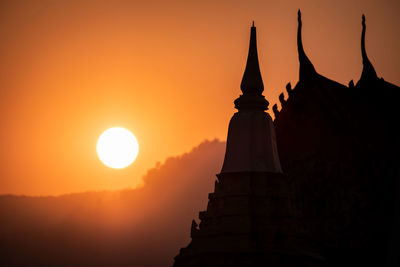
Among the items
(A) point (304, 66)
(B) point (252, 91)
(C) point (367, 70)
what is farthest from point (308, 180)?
(C) point (367, 70)

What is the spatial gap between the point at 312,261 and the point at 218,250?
13.1ft

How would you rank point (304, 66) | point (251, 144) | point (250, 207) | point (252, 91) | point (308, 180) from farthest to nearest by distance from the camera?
point (304, 66), point (308, 180), point (252, 91), point (251, 144), point (250, 207)

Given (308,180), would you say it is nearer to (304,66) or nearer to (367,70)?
(304,66)

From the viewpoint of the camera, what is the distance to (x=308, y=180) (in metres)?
38.7

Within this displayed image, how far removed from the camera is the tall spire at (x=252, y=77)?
35.4 m

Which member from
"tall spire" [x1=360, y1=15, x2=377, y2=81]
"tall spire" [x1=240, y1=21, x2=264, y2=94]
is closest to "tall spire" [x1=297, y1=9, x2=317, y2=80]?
"tall spire" [x1=360, y1=15, x2=377, y2=81]

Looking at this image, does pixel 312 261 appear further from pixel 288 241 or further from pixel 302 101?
pixel 302 101

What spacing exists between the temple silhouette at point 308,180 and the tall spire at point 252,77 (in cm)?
5

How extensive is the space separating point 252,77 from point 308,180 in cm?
658

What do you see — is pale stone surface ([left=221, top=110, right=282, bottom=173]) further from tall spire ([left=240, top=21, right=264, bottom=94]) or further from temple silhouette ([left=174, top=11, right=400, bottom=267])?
tall spire ([left=240, top=21, right=264, bottom=94])

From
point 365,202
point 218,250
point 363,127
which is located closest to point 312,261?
point 218,250

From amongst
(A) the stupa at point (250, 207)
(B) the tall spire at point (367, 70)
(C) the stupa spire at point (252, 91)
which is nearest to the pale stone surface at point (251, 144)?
(A) the stupa at point (250, 207)

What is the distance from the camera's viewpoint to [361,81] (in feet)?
138

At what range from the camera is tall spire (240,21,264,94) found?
116ft
